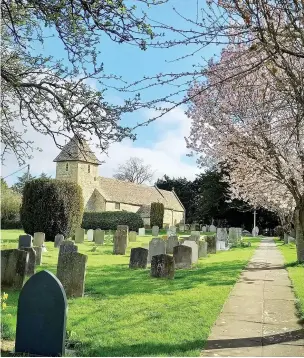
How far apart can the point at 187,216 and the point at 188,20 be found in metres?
69.1

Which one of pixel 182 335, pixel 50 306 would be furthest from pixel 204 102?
Answer: pixel 50 306

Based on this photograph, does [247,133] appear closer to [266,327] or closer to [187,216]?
[266,327]

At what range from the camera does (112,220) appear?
1620 inches

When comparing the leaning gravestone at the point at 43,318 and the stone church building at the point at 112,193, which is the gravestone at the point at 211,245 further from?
the stone church building at the point at 112,193

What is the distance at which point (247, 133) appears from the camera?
14164 millimetres

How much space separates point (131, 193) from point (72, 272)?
48.6m

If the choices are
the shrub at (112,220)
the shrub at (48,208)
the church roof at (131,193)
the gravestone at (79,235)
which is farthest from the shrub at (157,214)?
the gravestone at (79,235)

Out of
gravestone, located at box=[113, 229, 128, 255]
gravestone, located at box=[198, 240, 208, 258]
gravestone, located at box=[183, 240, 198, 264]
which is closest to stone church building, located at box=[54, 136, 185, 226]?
gravestone, located at box=[113, 229, 128, 255]

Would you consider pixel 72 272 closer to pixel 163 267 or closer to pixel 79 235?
pixel 163 267

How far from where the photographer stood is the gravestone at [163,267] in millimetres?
11156

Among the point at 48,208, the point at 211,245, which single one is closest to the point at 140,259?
the point at 211,245

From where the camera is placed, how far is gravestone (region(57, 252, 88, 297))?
27.9 feet

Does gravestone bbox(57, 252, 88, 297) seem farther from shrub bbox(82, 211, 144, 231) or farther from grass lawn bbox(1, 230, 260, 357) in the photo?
shrub bbox(82, 211, 144, 231)

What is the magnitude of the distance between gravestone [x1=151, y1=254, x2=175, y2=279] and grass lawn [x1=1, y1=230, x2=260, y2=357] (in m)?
0.23
